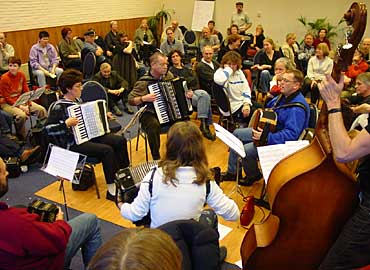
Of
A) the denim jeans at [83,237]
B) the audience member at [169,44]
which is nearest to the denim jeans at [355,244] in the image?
the denim jeans at [83,237]

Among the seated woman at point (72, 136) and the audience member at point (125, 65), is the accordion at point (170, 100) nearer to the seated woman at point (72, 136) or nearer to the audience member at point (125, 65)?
the seated woman at point (72, 136)

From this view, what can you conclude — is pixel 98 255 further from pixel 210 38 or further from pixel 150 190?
pixel 210 38

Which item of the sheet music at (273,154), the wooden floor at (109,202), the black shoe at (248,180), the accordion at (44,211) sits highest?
the sheet music at (273,154)

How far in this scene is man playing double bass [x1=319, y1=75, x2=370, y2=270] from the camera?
159cm

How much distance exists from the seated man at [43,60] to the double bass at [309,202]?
5384mm

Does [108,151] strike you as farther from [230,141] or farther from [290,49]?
[290,49]

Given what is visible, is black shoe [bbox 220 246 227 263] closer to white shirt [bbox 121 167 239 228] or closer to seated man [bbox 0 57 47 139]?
white shirt [bbox 121 167 239 228]

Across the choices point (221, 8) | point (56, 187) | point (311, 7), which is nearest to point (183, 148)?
point (56, 187)

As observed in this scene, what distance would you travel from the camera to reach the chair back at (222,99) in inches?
183

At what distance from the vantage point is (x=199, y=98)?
520 centimetres

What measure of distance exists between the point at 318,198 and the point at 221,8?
963cm

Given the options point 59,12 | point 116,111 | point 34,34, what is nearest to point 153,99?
point 116,111

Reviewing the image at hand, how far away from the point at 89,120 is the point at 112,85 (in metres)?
2.34

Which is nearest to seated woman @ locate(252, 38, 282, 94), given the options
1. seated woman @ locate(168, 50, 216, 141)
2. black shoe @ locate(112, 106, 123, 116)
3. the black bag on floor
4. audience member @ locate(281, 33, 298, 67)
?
audience member @ locate(281, 33, 298, 67)
